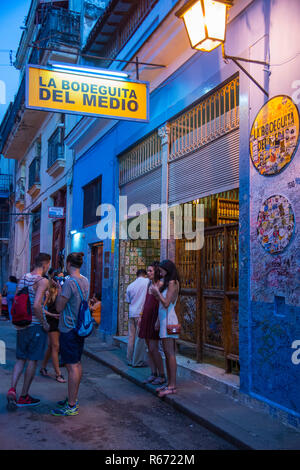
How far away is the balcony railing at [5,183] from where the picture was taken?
2973 centimetres

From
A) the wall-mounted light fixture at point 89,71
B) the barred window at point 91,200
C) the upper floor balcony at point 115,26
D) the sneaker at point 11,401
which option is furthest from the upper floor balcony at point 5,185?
the sneaker at point 11,401

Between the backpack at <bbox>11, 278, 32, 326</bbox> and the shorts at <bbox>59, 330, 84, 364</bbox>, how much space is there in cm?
64

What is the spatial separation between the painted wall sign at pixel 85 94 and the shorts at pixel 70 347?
11.9 feet

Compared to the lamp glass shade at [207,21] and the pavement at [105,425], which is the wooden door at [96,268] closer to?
the pavement at [105,425]

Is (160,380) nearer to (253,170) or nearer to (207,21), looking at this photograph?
(253,170)

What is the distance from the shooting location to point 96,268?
42.2ft

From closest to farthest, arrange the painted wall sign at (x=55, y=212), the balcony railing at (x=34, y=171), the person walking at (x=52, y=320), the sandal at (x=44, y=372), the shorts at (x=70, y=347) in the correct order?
1. the shorts at (x=70, y=347)
2. the person walking at (x=52, y=320)
3. the sandal at (x=44, y=372)
4. the painted wall sign at (x=55, y=212)
5. the balcony railing at (x=34, y=171)

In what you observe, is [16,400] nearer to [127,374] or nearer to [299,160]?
[127,374]

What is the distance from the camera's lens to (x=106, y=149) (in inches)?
471

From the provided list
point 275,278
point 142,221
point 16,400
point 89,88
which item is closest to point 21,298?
point 16,400

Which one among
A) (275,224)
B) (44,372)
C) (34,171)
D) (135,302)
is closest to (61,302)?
(275,224)

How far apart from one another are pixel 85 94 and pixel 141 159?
288 cm

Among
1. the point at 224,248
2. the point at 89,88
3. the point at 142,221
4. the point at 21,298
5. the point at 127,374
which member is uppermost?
the point at 89,88

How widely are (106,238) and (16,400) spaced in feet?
20.3
